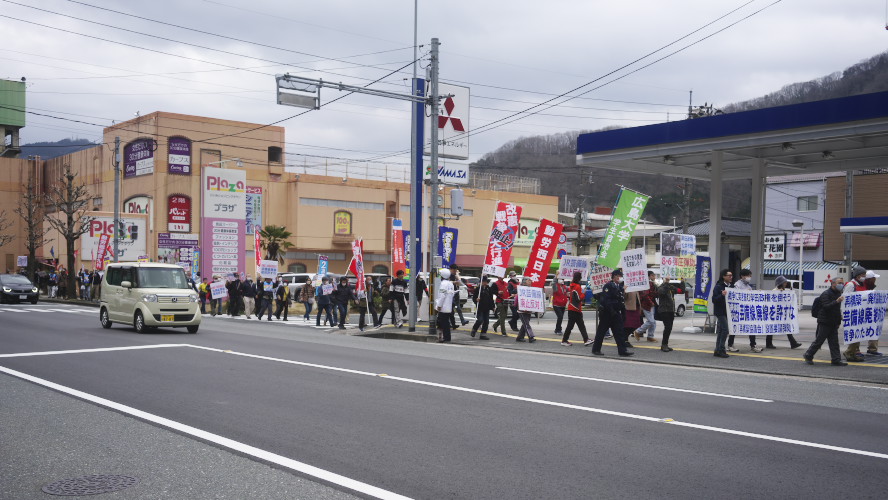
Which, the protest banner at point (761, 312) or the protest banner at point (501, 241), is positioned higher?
the protest banner at point (501, 241)

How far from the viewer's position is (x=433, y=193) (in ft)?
70.6

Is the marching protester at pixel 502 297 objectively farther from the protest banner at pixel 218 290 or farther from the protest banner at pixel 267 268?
the protest banner at pixel 218 290

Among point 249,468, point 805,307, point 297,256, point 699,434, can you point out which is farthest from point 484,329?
point 297,256

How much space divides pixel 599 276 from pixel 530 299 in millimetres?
1873

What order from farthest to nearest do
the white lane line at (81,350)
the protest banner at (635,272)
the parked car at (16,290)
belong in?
1. the parked car at (16,290)
2. the protest banner at (635,272)
3. the white lane line at (81,350)

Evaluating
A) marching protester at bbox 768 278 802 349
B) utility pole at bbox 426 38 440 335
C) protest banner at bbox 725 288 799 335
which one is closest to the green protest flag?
marching protester at bbox 768 278 802 349

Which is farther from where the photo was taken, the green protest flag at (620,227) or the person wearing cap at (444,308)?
the person wearing cap at (444,308)

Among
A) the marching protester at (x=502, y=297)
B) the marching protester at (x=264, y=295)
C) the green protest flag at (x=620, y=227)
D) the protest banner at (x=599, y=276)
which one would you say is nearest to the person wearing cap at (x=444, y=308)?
the marching protester at (x=502, y=297)

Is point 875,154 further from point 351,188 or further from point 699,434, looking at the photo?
point 351,188

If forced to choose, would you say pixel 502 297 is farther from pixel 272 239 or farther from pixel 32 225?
pixel 32 225

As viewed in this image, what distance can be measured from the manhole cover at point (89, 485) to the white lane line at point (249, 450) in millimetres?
1136

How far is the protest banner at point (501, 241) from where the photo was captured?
22266mm

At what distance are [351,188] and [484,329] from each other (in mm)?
42190

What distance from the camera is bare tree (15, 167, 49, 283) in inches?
2110
